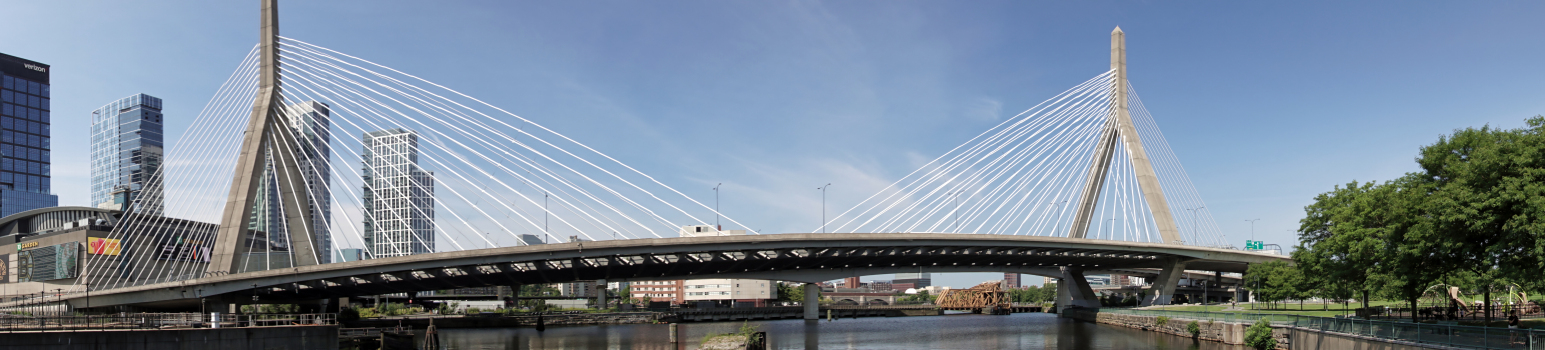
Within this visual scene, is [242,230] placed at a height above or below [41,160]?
below

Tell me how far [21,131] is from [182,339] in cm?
20599

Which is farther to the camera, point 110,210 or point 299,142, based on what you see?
point 110,210

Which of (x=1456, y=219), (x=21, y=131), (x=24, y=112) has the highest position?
(x=24, y=112)

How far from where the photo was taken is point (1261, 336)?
38594 millimetres

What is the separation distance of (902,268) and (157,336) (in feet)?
205

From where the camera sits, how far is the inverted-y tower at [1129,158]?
238ft

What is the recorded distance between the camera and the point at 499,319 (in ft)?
274

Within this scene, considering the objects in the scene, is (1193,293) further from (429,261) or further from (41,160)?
(41,160)

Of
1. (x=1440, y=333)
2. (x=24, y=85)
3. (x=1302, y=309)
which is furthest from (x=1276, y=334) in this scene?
(x=24, y=85)

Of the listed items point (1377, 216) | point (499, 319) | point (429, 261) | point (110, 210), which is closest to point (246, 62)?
point (429, 261)

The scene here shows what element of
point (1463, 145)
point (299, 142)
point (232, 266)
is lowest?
point (232, 266)

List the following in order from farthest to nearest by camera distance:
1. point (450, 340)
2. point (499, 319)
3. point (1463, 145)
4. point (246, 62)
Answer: point (499, 319) < point (450, 340) < point (246, 62) < point (1463, 145)

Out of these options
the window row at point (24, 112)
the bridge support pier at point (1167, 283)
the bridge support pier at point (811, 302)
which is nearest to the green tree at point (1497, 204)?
the bridge support pier at point (1167, 283)

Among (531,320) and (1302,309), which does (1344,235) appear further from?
(531,320)
